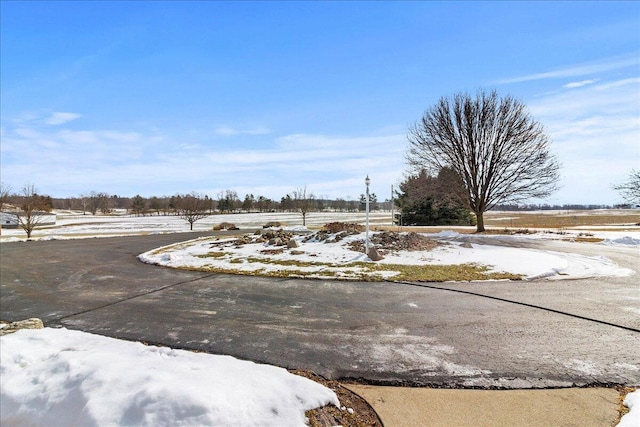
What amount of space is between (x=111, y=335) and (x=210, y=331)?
1.72 metres

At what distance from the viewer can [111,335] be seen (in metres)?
5.75

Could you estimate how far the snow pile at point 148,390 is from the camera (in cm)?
308

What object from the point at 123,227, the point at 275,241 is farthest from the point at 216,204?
the point at 275,241

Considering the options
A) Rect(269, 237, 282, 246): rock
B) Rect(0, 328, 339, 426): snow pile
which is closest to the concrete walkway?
Rect(0, 328, 339, 426): snow pile

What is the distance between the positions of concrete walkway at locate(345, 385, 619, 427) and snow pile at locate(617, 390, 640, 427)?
0.28ft

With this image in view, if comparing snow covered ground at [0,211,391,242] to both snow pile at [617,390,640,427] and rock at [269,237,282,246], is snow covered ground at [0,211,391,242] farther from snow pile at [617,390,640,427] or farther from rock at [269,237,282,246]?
snow pile at [617,390,640,427]

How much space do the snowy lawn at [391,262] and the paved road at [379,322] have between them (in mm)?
867

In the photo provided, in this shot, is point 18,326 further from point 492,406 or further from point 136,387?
point 492,406

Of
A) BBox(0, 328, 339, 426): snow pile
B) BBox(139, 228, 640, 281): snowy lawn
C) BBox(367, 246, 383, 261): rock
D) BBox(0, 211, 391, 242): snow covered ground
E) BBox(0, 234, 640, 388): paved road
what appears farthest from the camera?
BBox(0, 211, 391, 242): snow covered ground

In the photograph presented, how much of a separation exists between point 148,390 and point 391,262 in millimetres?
9718

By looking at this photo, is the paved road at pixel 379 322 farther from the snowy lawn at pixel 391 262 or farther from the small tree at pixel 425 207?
the small tree at pixel 425 207

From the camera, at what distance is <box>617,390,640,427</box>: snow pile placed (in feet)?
10.1

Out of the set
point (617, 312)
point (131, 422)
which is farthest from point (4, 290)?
point (617, 312)

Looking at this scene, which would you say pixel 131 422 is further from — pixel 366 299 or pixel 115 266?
pixel 115 266
